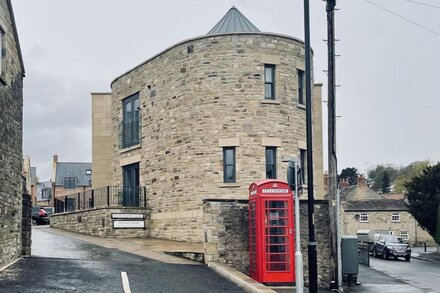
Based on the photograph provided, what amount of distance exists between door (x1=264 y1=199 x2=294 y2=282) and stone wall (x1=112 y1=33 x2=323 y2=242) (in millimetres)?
7795

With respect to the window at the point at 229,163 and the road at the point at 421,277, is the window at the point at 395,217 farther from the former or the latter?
the window at the point at 229,163

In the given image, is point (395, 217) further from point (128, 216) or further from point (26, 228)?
point (26, 228)

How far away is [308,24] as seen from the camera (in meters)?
14.8

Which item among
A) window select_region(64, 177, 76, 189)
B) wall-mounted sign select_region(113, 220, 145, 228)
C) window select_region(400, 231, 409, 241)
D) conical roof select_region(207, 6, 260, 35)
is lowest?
window select_region(400, 231, 409, 241)

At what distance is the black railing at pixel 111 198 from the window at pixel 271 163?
242 inches

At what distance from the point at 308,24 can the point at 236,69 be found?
11324mm

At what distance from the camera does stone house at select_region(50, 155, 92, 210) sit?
82.4 metres

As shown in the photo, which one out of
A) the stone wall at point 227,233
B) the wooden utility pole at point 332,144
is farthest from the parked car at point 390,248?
the stone wall at point 227,233

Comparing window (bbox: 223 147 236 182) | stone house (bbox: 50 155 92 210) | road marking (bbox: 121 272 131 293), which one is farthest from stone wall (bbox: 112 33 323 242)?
stone house (bbox: 50 155 92 210)

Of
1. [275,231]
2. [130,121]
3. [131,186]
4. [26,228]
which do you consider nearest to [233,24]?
[130,121]

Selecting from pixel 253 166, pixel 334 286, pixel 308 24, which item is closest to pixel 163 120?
pixel 253 166

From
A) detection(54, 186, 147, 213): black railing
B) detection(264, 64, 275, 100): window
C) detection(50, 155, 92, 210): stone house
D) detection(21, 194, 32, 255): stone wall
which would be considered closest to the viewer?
detection(21, 194, 32, 255): stone wall

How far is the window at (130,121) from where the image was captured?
30.2m

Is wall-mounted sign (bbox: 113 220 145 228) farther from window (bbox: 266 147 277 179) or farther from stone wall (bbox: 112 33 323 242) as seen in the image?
window (bbox: 266 147 277 179)
